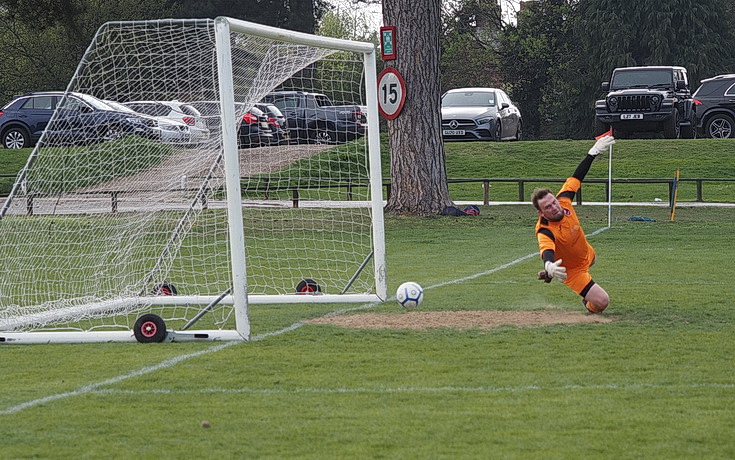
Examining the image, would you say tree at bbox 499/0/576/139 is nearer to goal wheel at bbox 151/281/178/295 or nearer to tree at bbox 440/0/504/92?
tree at bbox 440/0/504/92

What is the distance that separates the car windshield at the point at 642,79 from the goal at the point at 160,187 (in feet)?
64.5

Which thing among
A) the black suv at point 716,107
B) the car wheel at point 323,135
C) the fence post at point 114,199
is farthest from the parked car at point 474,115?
the fence post at point 114,199

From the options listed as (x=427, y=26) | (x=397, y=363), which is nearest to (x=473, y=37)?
(x=427, y=26)

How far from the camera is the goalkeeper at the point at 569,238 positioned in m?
10.0

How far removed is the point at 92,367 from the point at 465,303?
4313 millimetres

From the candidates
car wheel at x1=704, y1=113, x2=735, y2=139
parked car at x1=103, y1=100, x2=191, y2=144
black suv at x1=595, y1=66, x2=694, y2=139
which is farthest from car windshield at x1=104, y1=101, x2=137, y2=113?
car wheel at x1=704, y1=113, x2=735, y2=139

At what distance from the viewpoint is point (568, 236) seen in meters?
10.2

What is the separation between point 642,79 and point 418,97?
564 inches

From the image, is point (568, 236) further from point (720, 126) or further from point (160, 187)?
point (720, 126)

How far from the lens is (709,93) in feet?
109

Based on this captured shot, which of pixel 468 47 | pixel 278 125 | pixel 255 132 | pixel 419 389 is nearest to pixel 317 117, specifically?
pixel 278 125

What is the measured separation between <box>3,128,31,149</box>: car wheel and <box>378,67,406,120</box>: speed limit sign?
17351 mm

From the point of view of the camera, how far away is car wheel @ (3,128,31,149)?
112ft

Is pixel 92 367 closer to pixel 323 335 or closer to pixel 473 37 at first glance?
pixel 323 335
